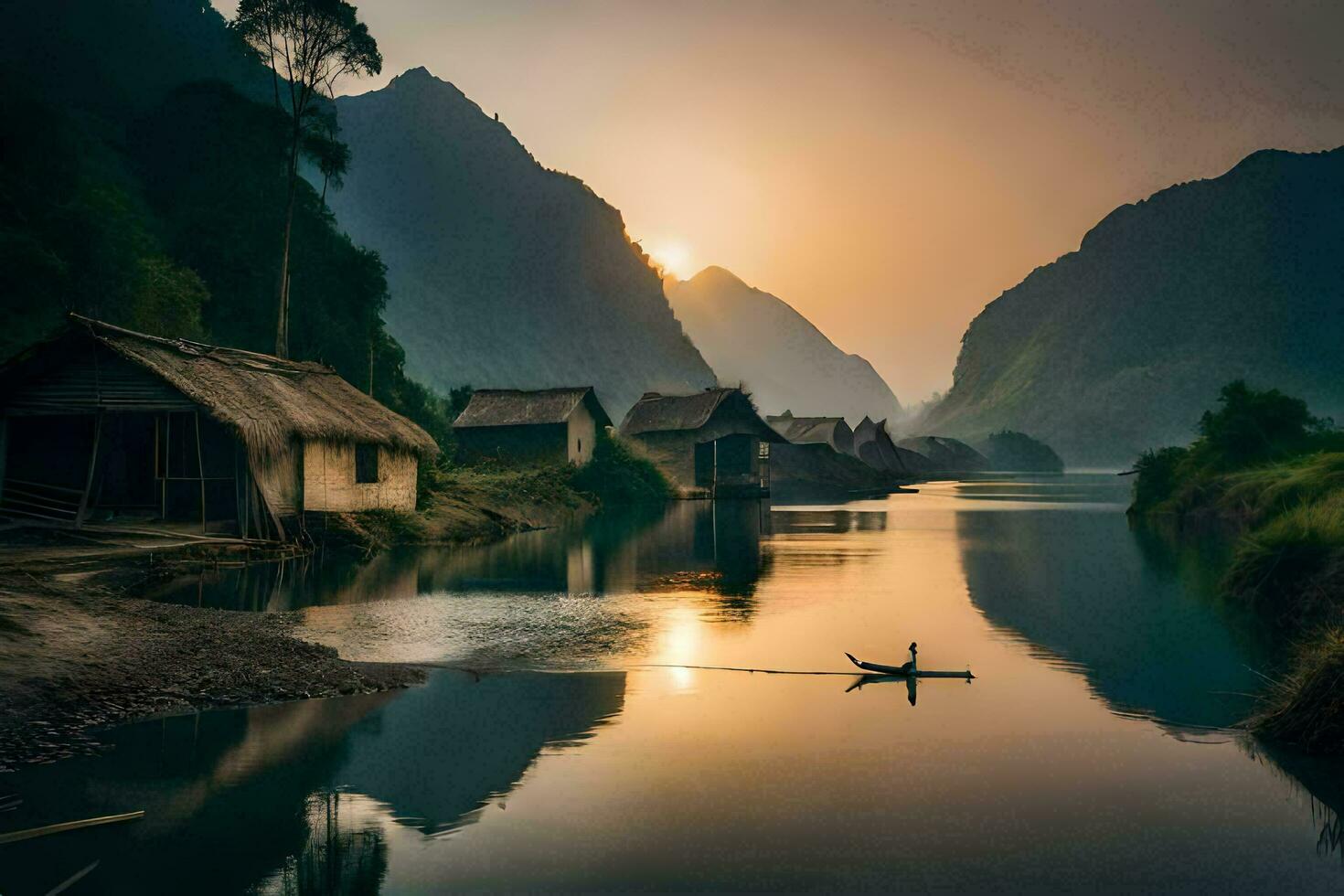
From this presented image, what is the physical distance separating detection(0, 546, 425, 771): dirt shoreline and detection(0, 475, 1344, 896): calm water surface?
51 centimetres

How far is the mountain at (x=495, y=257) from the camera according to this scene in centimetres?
16738

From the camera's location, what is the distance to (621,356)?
176500 millimetres

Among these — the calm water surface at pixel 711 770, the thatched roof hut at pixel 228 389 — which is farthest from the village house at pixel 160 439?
the calm water surface at pixel 711 770

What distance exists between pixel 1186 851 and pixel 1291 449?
115 ft

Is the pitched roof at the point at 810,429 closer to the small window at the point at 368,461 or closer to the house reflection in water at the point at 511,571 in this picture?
the house reflection in water at the point at 511,571

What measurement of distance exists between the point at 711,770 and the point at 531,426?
155 ft

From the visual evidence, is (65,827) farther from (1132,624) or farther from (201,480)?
(201,480)

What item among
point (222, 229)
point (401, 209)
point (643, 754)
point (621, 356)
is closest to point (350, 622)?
point (643, 754)

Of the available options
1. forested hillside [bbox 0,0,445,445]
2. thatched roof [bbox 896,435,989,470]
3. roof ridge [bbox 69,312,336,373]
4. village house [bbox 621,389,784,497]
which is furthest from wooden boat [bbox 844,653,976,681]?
thatched roof [bbox 896,435,989,470]

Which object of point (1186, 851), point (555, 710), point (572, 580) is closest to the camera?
point (1186, 851)

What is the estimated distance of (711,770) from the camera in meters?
8.91

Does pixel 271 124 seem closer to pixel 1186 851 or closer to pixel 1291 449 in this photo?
pixel 1291 449

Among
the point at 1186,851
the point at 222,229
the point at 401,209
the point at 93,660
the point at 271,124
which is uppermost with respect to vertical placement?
the point at 401,209

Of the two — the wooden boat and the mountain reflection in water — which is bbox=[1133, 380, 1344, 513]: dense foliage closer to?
the mountain reflection in water
